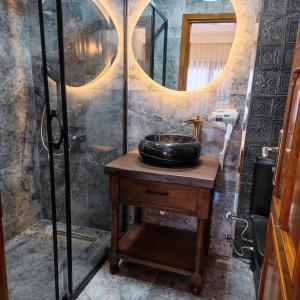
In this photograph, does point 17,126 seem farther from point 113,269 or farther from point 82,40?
point 113,269

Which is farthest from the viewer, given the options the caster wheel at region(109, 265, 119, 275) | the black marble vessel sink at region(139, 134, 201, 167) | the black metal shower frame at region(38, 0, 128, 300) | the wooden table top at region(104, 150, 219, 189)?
the caster wheel at region(109, 265, 119, 275)

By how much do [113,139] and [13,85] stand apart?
87cm

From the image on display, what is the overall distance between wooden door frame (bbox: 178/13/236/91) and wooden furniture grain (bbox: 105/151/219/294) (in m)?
0.60

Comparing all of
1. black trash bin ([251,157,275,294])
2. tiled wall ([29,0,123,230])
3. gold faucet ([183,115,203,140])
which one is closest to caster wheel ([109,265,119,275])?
tiled wall ([29,0,123,230])

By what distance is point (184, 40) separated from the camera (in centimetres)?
171

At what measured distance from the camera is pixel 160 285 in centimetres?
159

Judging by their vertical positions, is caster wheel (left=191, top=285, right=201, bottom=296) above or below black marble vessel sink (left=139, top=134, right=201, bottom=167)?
below

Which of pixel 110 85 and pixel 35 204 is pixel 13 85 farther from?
pixel 35 204

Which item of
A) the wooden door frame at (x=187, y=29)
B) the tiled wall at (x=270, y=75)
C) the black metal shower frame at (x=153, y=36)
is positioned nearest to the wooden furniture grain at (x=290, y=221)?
the tiled wall at (x=270, y=75)

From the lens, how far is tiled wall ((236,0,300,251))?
57.1 inches

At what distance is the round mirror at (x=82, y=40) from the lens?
116 centimetres

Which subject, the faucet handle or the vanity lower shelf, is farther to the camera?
the faucet handle

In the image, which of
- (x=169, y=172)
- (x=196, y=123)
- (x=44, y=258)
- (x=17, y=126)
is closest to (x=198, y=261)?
(x=169, y=172)

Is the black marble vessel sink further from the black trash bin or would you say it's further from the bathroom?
the black trash bin
